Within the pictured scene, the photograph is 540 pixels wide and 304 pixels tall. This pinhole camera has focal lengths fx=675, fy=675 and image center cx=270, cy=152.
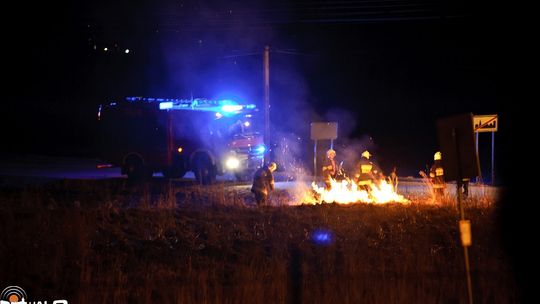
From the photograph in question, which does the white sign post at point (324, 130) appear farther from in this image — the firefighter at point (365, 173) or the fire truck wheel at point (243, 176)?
the firefighter at point (365, 173)

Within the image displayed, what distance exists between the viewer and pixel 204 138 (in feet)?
75.2

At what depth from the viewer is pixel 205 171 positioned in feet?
74.9

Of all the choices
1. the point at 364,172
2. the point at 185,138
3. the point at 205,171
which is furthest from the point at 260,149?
the point at 364,172

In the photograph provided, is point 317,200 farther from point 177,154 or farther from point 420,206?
point 177,154

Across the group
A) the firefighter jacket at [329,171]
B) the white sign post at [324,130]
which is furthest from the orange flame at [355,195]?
the white sign post at [324,130]

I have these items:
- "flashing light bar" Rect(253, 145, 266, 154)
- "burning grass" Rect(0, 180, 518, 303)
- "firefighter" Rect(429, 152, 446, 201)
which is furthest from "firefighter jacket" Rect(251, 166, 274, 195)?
"flashing light bar" Rect(253, 145, 266, 154)

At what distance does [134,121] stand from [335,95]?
3279cm

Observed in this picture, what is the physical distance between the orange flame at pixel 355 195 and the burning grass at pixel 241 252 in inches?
50.2

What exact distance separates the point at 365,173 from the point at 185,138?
8092 mm

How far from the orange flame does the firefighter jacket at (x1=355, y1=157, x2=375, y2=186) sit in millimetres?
269

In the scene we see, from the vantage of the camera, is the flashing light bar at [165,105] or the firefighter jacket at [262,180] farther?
the flashing light bar at [165,105]

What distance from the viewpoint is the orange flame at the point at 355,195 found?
17.4m

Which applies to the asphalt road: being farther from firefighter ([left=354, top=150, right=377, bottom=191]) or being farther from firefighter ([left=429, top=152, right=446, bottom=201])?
firefighter ([left=354, top=150, right=377, bottom=191])

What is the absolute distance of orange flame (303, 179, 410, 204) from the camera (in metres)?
17.4
